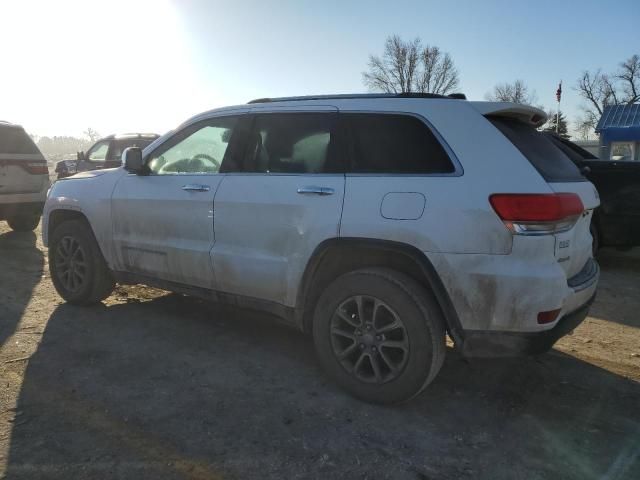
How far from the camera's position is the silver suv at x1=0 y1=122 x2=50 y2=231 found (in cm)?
820

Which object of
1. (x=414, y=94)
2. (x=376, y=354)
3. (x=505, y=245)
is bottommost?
(x=376, y=354)

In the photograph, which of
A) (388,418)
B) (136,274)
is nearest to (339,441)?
(388,418)

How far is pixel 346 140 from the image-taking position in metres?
3.41

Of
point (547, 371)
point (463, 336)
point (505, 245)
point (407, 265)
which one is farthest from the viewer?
point (547, 371)

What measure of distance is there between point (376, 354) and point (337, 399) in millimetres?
399

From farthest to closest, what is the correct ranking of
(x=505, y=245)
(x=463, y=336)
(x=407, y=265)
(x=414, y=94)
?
(x=414, y=94) < (x=407, y=265) < (x=463, y=336) < (x=505, y=245)

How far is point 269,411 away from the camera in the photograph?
311 centimetres

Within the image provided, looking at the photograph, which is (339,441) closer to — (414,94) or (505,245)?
(505,245)

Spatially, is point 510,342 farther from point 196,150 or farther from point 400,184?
point 196,150

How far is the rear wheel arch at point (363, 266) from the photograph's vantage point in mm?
2939

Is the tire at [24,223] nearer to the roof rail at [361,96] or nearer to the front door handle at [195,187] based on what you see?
the front door handle at [195,187]

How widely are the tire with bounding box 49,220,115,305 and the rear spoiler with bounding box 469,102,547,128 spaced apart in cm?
358

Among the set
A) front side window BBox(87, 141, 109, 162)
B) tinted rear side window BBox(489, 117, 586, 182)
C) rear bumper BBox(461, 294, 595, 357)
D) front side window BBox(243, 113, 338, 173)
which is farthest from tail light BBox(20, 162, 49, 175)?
rear bumper BBox(461, 294, 595, 357)

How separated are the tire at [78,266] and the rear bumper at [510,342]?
135 inches
